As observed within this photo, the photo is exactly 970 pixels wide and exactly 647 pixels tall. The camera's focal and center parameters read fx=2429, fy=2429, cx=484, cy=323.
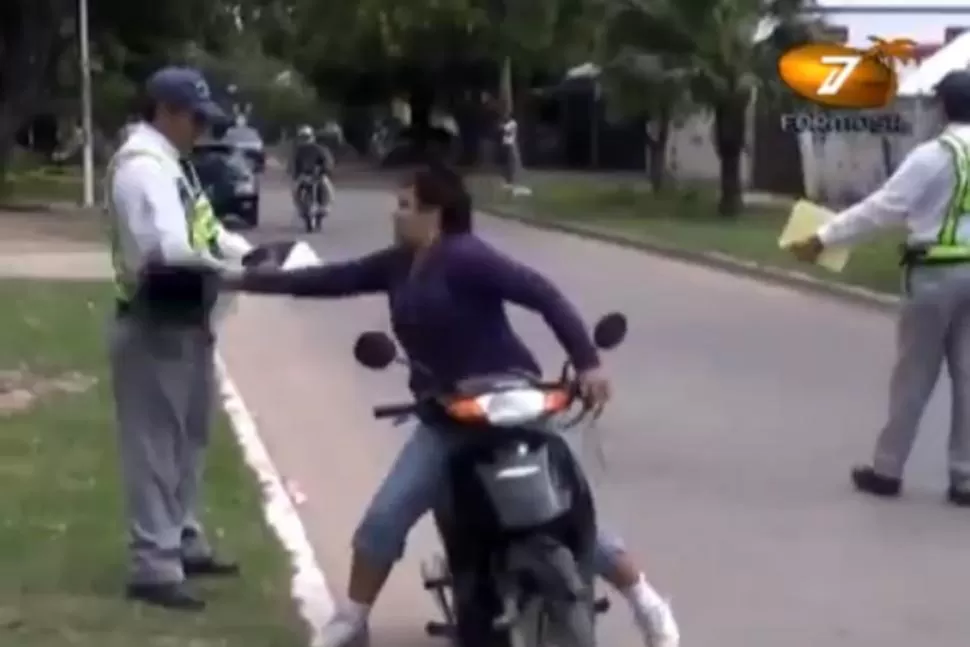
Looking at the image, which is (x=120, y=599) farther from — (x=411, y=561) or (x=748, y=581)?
(x=748, y=581)

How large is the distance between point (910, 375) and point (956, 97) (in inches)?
50.4

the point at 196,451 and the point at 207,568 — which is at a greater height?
the point at 196,451

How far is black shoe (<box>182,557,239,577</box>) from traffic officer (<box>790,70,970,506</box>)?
286 centimetres

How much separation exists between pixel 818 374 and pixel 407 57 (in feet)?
169

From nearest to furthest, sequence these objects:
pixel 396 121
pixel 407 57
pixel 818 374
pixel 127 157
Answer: pixel 127 157 < pixel 818 374 < pixel 407 57 < pixel 396 121

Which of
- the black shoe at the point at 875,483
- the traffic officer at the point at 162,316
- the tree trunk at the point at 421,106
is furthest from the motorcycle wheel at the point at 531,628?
the tree trunk at the point at 421,106

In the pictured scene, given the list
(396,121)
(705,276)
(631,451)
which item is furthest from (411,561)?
(396,121)

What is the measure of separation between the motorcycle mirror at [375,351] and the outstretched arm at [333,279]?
424mm

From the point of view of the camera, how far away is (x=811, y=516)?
10.8m

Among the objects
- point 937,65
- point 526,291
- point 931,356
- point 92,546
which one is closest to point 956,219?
point 931,356

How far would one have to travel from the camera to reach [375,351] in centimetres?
697

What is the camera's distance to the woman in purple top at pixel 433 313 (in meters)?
7.11

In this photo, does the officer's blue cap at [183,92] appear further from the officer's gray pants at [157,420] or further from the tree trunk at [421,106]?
the tree trunk at [421,106]

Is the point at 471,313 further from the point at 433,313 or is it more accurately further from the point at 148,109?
the point at 148,109
